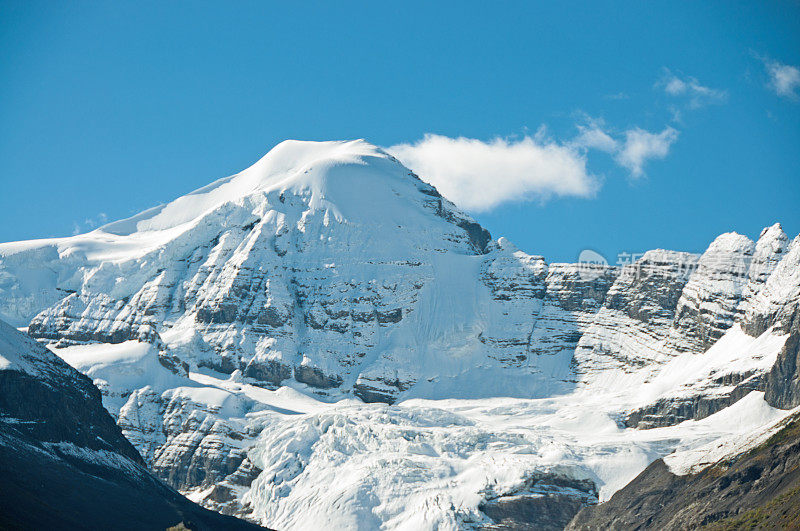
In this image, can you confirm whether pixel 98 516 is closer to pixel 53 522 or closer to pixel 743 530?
pixel 53 522

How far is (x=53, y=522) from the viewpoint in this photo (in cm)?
18700

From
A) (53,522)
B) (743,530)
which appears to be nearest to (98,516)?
(53,522)

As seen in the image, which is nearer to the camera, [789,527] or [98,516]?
[789,527]

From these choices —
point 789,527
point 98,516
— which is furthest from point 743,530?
point 98,516

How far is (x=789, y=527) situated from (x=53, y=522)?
101 m

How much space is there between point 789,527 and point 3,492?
108 metres

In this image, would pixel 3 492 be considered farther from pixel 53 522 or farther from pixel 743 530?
pixel 743 530

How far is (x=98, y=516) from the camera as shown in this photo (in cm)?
19975

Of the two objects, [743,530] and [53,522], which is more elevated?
[53,522]

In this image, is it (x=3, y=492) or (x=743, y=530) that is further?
(x=743, y=530)

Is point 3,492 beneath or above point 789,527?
above

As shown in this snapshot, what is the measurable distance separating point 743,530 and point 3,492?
106m

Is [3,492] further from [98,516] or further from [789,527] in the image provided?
[789,527]

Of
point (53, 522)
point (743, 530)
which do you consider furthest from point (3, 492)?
point (743, 530)
